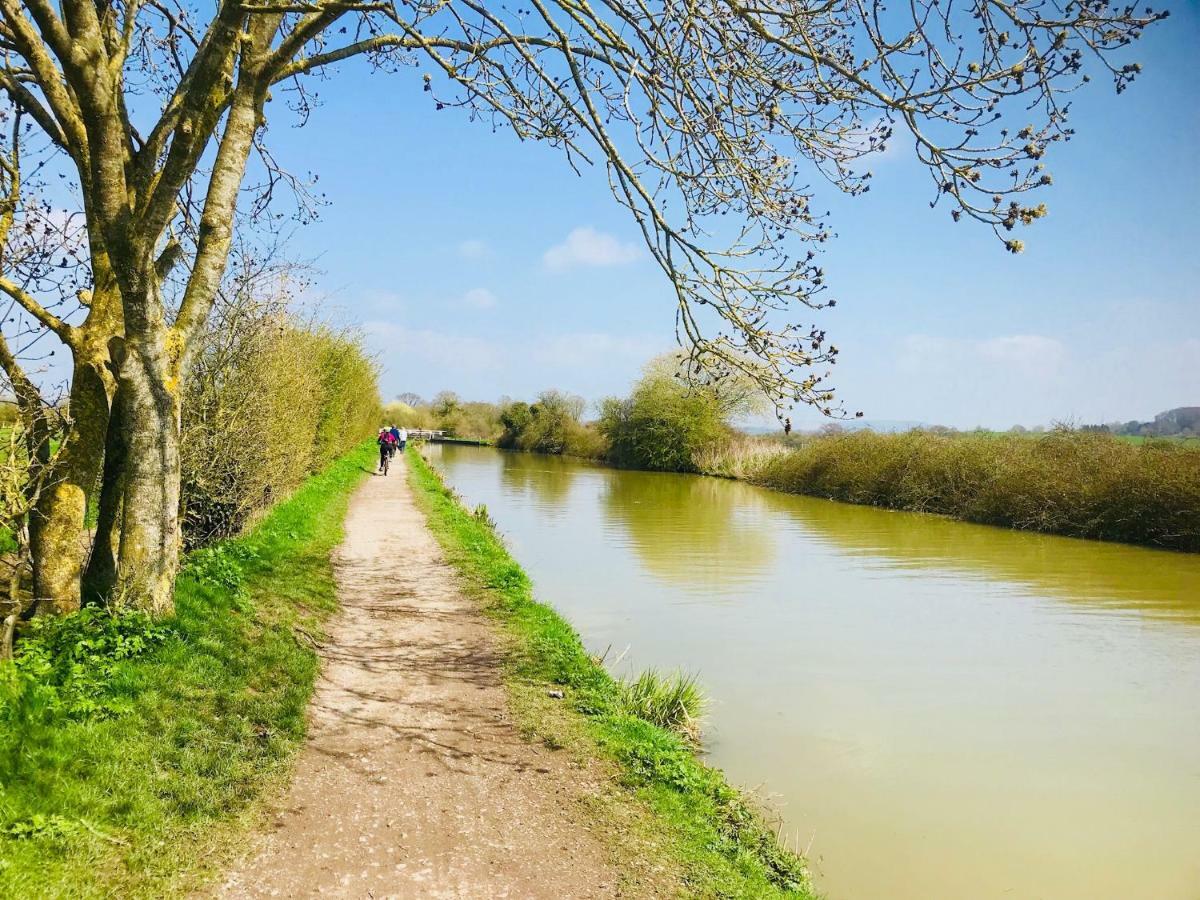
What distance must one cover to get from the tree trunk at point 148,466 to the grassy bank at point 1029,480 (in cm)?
2236

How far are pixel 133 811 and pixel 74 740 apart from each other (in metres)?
0.67

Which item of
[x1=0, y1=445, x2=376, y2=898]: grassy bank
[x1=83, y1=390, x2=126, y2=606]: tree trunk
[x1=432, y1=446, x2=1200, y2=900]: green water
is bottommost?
[x1=432, y1=446, x2=1200, y2=900]: green water

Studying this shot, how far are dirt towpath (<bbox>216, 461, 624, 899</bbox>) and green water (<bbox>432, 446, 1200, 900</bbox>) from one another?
6.11ft

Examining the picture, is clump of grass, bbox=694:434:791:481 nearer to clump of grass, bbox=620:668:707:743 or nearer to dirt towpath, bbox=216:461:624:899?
clump of grass, bbox=620:668:707:743

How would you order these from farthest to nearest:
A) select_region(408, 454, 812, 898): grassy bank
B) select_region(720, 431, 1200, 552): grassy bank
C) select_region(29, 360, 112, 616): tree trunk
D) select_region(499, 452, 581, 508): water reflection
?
select_region(499, 452, 581, 508): water reflection
select_region(720, 431, 1200, 552): grassy bank
select_region(29, 360, 112, 616): tree trunk
select_region(408, 454, 812, 898): grassy bank

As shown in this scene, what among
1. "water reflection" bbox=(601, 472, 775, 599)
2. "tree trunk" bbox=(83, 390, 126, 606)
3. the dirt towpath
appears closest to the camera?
the dirt towpath

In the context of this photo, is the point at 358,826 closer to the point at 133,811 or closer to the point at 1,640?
the point at 133,811

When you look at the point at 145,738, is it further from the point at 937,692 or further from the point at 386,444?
the point at 386,444

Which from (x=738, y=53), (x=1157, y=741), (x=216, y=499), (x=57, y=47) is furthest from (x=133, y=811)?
(x=1157, y=741)

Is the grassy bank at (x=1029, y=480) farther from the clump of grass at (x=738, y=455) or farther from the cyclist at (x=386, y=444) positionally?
the cyclist at (x=386, y=444)

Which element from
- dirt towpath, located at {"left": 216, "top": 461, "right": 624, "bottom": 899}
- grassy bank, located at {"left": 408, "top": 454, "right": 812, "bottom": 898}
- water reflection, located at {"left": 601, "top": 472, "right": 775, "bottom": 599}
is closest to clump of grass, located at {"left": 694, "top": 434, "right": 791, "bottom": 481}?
water reflection, located at {"left": 601, "top": 472, "right": 775, "bottom": 599}

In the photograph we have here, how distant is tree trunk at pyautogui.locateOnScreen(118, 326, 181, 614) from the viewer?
571cm

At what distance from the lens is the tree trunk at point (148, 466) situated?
18.7ft

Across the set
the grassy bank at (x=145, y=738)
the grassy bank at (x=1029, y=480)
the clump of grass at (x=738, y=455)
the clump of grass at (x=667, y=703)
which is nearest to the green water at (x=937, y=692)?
the clump of grass at (x=667, y=703)
